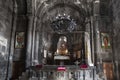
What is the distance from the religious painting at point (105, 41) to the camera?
731 inches

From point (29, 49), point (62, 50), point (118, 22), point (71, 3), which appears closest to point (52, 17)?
point (71, 3)

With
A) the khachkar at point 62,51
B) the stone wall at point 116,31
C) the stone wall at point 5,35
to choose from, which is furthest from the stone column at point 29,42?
the stone wall at point 116,31

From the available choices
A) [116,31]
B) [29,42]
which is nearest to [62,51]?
[29,42]

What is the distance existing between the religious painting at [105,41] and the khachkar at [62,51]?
15.4 ft

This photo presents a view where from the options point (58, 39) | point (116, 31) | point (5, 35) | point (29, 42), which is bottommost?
point (29, 42)

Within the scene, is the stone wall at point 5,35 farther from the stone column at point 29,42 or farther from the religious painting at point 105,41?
the religious painting at point 105,41

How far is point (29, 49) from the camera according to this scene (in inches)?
718

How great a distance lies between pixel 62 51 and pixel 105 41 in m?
5.62

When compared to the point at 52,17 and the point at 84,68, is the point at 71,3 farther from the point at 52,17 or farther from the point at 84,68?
the point at 84,68

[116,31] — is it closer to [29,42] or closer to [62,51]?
[62,51]

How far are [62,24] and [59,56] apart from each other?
5004mm

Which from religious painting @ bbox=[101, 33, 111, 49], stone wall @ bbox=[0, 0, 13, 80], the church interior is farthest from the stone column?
religious painting @ bbox=[101, 33, 111, 49]

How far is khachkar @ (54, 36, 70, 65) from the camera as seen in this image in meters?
20.1

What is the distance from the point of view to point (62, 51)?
2081 cm
